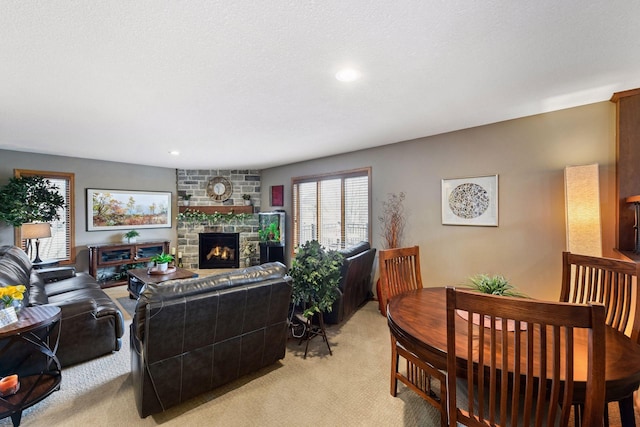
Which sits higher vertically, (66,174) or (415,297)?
(66,174)

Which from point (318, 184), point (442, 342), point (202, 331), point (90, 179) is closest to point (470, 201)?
point (442, 342)

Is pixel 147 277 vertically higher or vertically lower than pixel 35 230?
lower

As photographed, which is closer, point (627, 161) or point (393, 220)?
point (627, 161)

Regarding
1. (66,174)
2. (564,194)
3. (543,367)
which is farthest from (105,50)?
(66,174)

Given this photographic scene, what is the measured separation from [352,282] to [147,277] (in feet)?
10.1

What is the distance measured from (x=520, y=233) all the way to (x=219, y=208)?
19.2 ft

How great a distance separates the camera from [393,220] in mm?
4172

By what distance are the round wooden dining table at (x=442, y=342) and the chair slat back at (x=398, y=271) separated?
20 centimetres

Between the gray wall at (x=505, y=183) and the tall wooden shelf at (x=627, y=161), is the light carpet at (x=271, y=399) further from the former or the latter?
the tall wooden shelf at (x=627, y=161)

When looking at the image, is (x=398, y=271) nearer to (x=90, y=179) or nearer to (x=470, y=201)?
(x=470, y=201)

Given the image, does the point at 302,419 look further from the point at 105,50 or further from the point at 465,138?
the point at 465,138

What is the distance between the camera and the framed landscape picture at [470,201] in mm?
3287

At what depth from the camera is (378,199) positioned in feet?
14.5

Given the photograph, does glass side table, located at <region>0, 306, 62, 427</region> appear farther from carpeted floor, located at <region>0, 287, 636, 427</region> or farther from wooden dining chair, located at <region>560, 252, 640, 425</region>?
wooden dining chair, located at <region>560, 252, 640, 425</region>
